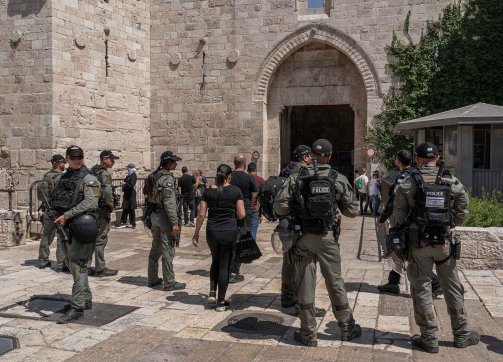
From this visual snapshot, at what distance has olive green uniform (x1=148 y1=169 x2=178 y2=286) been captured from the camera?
21.4 feet

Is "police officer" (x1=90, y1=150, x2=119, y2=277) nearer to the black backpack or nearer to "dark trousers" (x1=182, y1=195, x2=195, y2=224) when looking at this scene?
the black backpack

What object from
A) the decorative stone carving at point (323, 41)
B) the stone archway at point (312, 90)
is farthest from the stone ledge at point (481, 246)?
the decorative stone carving at point (323, 41)

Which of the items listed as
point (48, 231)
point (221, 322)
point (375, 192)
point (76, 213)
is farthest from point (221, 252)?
point (375, 192)

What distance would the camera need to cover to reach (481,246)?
7684 mm

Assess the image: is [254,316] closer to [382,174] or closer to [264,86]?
[382,174]

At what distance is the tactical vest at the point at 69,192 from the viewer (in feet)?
18.2

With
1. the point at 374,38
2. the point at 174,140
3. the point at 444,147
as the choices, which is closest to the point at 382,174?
the point at 444,147

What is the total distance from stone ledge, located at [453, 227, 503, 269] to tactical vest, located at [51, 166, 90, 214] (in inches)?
210

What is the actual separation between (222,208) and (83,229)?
152cm

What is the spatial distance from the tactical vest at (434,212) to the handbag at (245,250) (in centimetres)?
217

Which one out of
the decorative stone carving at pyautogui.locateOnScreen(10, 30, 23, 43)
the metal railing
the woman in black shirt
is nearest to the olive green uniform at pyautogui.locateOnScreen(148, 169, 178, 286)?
the woman in black shirt

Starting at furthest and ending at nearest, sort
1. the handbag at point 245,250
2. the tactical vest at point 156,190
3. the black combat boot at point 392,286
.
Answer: the tactical vest at point 156,190
the black combat boot at point 392,286
the handbag at point 245,250

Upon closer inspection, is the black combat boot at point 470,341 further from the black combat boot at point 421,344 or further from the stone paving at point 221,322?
the black combat boot at point 421,344

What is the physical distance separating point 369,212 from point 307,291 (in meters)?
11.6
